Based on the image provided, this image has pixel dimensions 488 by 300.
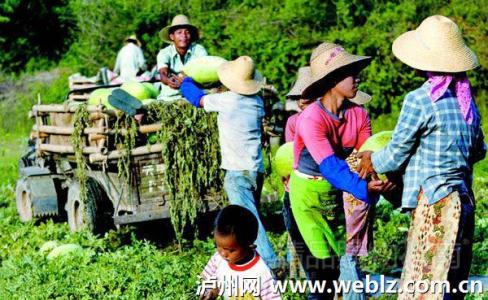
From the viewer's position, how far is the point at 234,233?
519 cm

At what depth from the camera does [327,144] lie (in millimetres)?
5938

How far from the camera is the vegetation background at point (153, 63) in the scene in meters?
7.87

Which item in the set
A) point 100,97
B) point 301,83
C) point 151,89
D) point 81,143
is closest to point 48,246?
point 81,143

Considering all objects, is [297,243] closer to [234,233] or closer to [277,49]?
[234,233]

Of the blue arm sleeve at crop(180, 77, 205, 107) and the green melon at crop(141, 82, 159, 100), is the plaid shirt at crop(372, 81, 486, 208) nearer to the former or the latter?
the blue arm sleeve at crop(180, 77, 205, 107)

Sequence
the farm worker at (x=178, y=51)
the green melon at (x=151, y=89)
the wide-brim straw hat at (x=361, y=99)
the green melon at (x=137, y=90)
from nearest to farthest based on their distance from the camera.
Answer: the wide-brim straw hat at (x=361, y=99) < the green melon at (x=137, y=90) < the green melon at (x=151, y=89) < the farm worker at (x=178, y=51)

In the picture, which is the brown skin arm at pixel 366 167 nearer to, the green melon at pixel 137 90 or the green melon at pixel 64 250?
the green melon at pixel 64 250

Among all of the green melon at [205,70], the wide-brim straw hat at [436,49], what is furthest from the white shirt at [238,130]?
the wide-brim straw hat at [436,49]

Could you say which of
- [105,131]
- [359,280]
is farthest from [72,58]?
[359,280]

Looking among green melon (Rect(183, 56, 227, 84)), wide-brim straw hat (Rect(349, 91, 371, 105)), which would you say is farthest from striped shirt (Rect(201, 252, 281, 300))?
green melon (Rect(183, 56, 227, 84))

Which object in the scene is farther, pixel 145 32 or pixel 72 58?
pixel 72 58

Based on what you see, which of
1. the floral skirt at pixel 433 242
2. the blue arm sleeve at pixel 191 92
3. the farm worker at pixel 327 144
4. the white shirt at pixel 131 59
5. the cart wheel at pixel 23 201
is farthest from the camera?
the white shirt at pixel 131 59

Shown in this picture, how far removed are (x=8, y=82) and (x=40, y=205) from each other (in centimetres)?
1508

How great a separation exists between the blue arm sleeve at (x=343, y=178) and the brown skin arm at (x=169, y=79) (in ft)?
11.6
